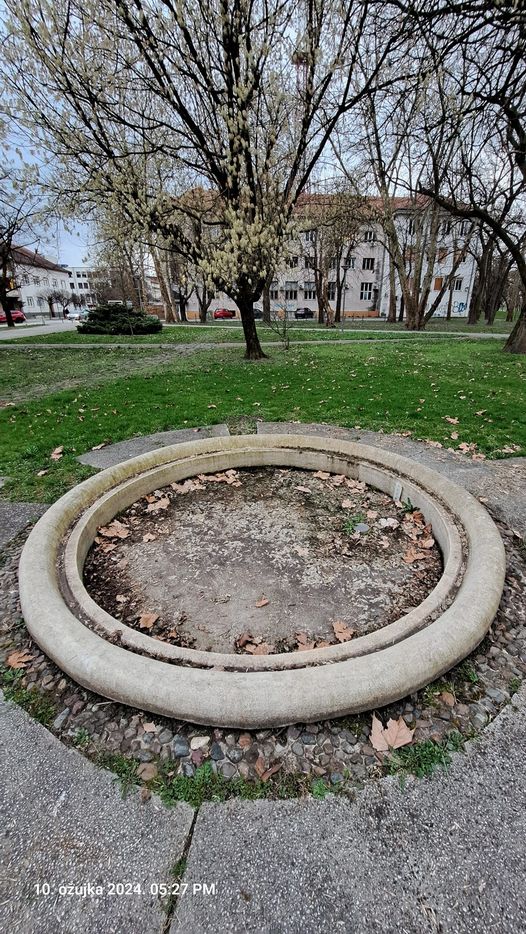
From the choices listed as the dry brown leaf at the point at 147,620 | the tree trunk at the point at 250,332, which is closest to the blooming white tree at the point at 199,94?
the tree trunk at the point at 250,332

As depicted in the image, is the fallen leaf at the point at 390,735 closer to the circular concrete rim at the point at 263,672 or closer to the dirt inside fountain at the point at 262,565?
the circular concrete rim at the point at 263,672

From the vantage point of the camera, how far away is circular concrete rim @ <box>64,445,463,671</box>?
6.81 feet

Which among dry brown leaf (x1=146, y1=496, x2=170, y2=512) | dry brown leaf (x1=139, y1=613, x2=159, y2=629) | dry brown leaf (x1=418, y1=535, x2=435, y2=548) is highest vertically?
dry brown leaf (x1=146, y1=496, x2=170, y2=512)

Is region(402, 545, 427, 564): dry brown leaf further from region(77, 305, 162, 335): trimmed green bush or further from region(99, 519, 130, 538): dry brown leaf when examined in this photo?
region(77, 305, 162, 335): trimmed green bush

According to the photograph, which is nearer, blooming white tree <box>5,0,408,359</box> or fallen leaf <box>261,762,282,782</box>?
fallen leaf <box>261,762,282,782</box>

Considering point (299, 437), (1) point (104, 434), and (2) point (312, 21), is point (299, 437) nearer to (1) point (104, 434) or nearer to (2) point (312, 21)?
(1) point (104, 434)

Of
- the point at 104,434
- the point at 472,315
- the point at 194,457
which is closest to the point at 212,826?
the point at 194,457

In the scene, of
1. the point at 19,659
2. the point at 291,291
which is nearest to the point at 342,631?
the point at 19,659

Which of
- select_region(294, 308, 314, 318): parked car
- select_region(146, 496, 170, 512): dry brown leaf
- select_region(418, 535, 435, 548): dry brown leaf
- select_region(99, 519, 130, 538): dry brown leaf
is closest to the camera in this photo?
select_region(418, 535, 435, 548): dry brown leaf

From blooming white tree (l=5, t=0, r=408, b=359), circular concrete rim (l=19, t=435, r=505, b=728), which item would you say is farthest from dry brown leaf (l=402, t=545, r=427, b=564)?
blooming white tree (l=5, t=0, r=408, b=359)

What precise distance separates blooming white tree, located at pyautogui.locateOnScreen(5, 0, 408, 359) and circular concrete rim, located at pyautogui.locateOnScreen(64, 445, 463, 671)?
485 cm

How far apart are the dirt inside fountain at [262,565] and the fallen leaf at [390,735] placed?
2.06ft

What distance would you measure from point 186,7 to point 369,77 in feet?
10.7

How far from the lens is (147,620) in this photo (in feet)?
8.52
